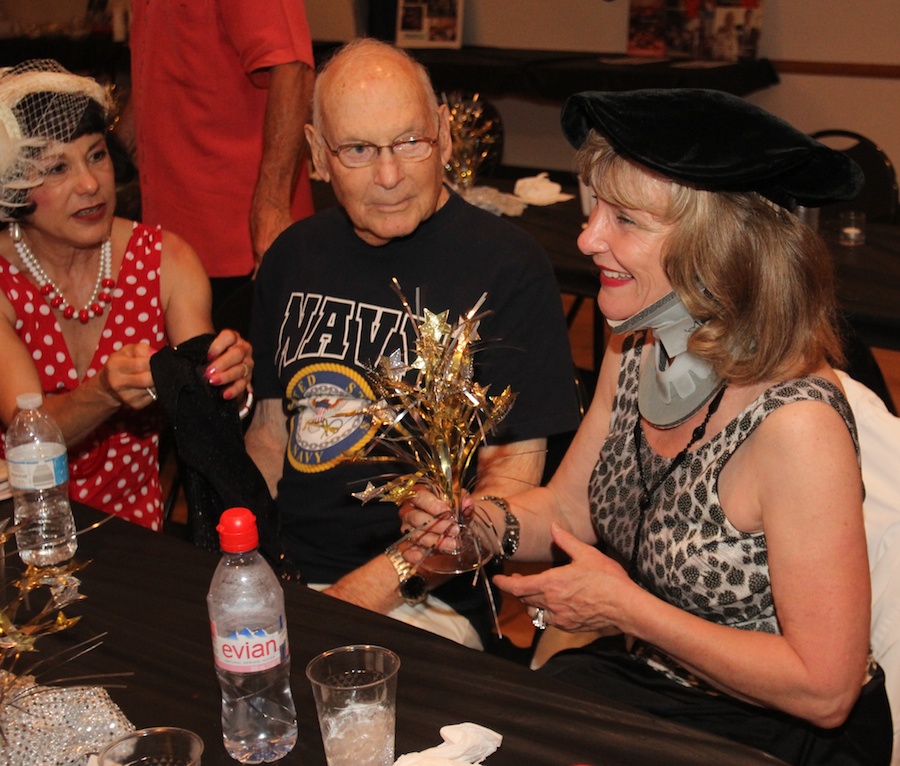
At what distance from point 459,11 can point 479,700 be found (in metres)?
7.52

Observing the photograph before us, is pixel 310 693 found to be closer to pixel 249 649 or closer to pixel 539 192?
pixel 249 649

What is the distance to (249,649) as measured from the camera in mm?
1339

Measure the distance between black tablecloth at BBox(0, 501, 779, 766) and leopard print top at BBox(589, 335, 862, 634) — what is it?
42cm

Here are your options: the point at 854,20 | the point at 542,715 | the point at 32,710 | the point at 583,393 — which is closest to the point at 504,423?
the point at 583,393

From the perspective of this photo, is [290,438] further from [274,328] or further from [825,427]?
[825,427]

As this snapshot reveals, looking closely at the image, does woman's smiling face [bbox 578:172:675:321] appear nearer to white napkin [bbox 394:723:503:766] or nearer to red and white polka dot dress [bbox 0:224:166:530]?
white napkin [bbox 394:723:503:766]

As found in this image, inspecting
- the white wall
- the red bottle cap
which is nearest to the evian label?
the red bottle cap

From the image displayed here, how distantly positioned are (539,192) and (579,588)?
3.02 metres

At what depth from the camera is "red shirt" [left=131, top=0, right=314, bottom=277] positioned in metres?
3.30

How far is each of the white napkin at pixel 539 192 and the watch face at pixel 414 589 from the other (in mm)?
2695

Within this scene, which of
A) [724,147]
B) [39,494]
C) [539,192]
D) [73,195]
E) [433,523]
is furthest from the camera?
[539,192]

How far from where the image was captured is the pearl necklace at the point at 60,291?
2.59 m

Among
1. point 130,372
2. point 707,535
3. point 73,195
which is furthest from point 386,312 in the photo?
point 707,535

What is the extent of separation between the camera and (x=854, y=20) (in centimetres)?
662
